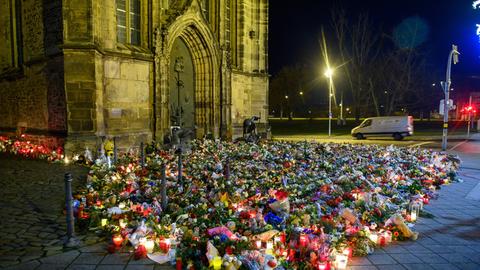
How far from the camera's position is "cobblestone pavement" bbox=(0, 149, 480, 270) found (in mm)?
4512

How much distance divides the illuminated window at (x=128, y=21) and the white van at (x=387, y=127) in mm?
21208

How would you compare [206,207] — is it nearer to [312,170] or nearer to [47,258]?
[47,258]

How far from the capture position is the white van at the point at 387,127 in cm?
2864

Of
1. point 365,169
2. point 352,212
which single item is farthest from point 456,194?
point 352,212

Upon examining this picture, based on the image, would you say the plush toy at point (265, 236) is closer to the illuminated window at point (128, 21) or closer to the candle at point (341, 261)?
the candle at point (341, 261)

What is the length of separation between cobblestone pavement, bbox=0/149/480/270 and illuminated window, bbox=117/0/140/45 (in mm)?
8251

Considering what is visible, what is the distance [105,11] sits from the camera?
1286cm

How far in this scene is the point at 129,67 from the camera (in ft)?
45.9

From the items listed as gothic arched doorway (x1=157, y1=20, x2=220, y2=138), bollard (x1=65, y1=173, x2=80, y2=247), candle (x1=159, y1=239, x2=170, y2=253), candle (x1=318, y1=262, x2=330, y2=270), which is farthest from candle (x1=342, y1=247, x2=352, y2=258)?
A: gothic arched doorway (x1=157, y1=20, x2=220, y2=138)

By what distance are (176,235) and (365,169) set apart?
695cm

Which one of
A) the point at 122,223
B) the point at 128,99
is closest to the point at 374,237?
the point at 122,223

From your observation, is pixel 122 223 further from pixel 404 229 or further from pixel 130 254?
pixel 404 229

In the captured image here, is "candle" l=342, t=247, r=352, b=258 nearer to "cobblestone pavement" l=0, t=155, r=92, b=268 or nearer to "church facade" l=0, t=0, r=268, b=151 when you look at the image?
"cobblestone pavement" l=0, t=155, r=92, b=268

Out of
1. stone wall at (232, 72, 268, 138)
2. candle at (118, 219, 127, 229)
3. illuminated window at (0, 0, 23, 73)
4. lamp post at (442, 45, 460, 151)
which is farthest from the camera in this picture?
stone wall at (232, 72, 268, 138)
